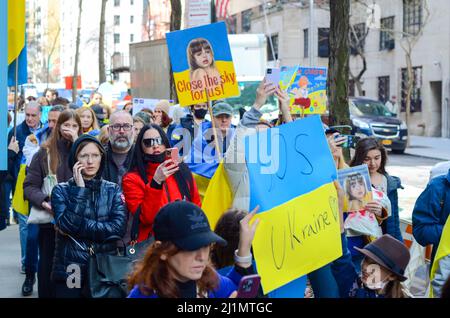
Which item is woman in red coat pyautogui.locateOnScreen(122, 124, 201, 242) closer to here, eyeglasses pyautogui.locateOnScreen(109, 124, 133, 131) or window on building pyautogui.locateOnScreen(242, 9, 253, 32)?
eyeglasses pyautogui.locateOnScreen(109, 124, 133, 131)

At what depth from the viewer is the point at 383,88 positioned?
48500mm

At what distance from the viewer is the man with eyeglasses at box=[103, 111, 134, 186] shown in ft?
23.2

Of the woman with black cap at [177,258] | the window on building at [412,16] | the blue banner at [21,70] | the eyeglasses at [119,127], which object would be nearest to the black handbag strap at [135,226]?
the eyeglasses at [119,127]

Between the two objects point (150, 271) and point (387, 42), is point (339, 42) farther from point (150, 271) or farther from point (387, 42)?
point (387, 42)

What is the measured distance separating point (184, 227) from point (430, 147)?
3236 cm

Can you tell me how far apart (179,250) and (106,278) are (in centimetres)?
220

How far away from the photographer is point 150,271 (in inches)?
151

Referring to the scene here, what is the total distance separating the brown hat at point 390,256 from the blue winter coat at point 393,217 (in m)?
2.12

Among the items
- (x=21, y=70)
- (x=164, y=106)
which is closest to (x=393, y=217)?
(x=21, y=70)

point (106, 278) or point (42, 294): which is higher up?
point (106, 278)

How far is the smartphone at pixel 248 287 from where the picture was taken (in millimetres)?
4008

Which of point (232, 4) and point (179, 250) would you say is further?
point (232, 4)

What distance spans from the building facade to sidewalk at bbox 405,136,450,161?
92 cm
